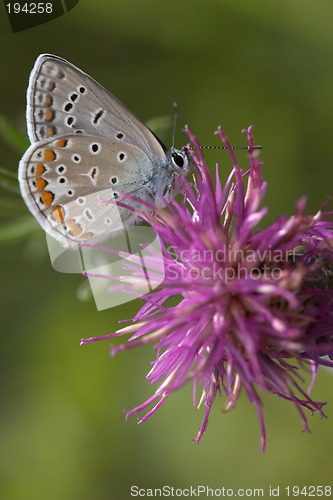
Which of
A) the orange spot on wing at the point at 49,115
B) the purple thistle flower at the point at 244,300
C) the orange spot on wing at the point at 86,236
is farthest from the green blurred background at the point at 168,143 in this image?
the purple thistle flower at the point at 244,300

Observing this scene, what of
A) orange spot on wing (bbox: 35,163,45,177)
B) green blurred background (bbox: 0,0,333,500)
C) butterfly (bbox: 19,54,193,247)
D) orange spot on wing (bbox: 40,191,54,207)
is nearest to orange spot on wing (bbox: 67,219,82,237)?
butterfly (bbox: 19,54,193,247)

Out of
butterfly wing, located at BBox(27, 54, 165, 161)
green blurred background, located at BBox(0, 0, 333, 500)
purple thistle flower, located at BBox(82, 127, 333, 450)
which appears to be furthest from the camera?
green blurred background, located at BBox(0, 0, 333, 500)

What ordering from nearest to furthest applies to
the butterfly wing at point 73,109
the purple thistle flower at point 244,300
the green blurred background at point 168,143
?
the purple thistle flower at point 244,300
the butterfly wing at point 73,109
the green blurred background at point 168,143

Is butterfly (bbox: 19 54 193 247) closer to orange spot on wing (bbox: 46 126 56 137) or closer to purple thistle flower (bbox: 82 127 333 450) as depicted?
orange spot on wing (bbox: 46 126 56 137)

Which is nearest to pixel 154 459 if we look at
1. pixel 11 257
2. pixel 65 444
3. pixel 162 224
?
pixel 65 444

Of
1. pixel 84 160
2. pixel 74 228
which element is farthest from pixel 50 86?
pixel 74 228

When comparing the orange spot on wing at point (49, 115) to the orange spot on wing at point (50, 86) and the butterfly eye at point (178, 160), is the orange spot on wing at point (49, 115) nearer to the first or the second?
the orange spot on wing at point (50, 86)

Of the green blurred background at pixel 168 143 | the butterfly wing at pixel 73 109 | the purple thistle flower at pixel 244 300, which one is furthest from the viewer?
the green blurred background at pixel 168 143
